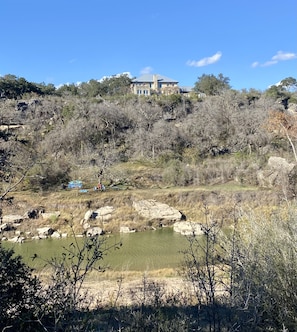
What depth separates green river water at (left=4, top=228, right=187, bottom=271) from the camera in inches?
491

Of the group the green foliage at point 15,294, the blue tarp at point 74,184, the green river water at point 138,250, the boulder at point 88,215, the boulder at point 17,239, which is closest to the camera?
the green foliage at point 15,294

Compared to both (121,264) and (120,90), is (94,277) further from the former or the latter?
(120,90)

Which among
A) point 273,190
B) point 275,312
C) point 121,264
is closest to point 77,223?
point 121,264

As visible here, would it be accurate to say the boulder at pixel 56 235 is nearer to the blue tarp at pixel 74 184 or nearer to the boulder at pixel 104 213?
the boulder at pixel 104 213

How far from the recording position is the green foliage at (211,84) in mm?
42513

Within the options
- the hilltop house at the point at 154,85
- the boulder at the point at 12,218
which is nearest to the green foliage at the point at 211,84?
the hilltop house at the point at 154,85

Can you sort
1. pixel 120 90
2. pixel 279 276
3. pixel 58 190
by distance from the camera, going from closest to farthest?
pixel 279 276 < pixel 58 190 < pixel 120 90

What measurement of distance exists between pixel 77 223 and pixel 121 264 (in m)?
6.65

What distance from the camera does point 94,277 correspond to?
972 centimetres

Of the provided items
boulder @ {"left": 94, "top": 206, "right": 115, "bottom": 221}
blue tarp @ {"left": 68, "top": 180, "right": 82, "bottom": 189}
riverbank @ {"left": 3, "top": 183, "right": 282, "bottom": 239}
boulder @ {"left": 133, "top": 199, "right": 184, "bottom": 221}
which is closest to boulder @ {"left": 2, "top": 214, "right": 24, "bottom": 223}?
riverbank @ {"left": 3, "top": 183, "right": 282, "bottom": 239}

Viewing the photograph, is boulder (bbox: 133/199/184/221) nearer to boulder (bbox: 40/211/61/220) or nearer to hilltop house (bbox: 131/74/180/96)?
boulder (bbox: 40/211/61/220)

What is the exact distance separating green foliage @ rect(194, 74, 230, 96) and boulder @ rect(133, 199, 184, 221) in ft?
82.7

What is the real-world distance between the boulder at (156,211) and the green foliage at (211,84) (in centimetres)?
2520

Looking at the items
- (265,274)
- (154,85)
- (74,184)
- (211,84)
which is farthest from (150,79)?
(265,274)
